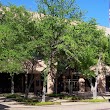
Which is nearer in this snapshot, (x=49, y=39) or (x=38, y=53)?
(x=49, y=39)

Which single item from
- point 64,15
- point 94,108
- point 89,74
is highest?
point 64,15

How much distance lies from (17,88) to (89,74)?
17.4 m

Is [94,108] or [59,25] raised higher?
[59,25]

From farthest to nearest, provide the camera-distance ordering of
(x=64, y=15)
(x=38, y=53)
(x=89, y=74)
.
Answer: (x=89, y=74), (x=38, y=53), (x=64, y=15)

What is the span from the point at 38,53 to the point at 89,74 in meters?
7.73

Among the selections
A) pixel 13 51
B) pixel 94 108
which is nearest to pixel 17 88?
pixel 13 51

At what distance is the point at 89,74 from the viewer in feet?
116

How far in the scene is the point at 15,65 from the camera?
103 feet

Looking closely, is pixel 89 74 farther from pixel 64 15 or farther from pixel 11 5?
pixel 11 5

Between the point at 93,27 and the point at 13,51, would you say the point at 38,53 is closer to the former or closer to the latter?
the point at 13,51

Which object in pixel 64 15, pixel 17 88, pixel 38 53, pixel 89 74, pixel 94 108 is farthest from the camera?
pixel 17 88

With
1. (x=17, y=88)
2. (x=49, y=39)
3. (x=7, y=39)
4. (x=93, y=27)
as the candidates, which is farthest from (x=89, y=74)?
(x=17, y=88)

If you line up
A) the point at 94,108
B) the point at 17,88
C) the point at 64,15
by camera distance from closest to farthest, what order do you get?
the point at 94,108
the point at 64,15
the point at 17,88


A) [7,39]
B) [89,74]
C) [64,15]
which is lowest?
[89,74]
